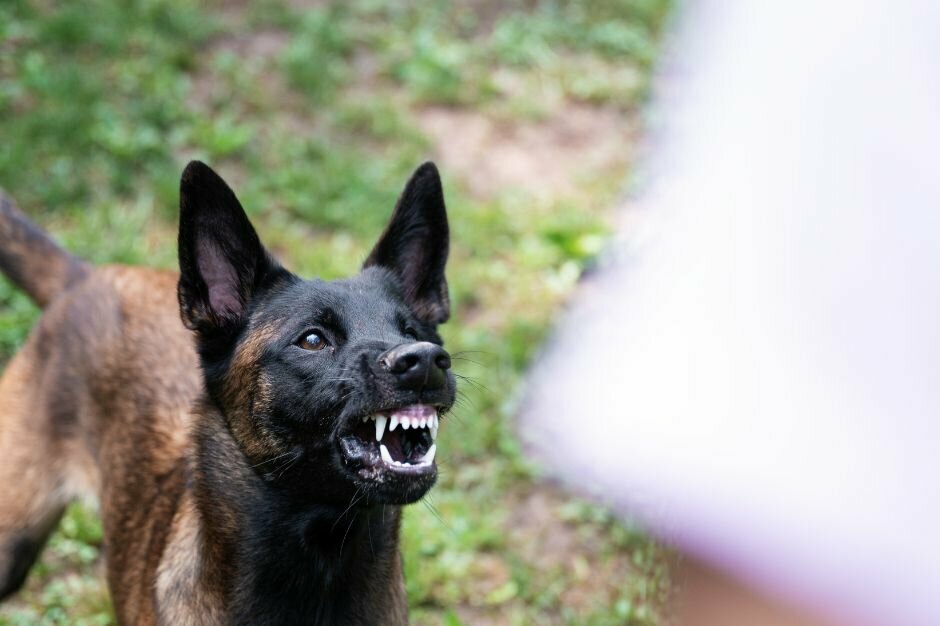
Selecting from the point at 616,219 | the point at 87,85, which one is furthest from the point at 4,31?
the point at 616,219

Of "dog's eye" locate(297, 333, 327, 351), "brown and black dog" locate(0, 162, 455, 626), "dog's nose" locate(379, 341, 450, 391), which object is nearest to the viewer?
"dog's nose" locate(379, 341, 450, 391)

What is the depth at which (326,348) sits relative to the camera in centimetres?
312

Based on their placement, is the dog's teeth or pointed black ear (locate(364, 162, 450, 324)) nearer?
the dog's teeth

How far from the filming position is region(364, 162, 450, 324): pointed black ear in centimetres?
371

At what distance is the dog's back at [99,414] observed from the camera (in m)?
3.91

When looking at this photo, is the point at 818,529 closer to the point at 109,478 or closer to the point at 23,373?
the point at 109,478

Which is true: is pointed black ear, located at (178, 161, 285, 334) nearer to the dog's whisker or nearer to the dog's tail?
the dog's whisker

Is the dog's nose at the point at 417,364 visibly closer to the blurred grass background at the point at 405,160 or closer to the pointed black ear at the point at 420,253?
the pointed black ear at the point at 420,253

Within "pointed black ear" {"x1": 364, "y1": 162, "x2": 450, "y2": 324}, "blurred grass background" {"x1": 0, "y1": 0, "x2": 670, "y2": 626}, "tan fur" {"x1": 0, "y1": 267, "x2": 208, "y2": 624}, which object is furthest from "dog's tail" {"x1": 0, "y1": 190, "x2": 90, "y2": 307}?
"pointed black ear" {"x1": 364, "y1": 162, "x2": 450, "y2": 324}

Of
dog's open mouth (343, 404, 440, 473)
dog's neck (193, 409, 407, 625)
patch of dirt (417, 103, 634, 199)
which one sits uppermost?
patch of dirt (417, 103, 634, 199)

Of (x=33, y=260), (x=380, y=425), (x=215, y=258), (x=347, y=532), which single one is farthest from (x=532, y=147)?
(x=380, y=425)

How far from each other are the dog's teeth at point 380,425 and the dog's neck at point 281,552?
1.10 feet

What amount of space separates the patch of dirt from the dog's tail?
3421 mm

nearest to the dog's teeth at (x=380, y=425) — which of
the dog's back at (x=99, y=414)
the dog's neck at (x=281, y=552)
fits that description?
the dog's neck at (x=281, y=552)
